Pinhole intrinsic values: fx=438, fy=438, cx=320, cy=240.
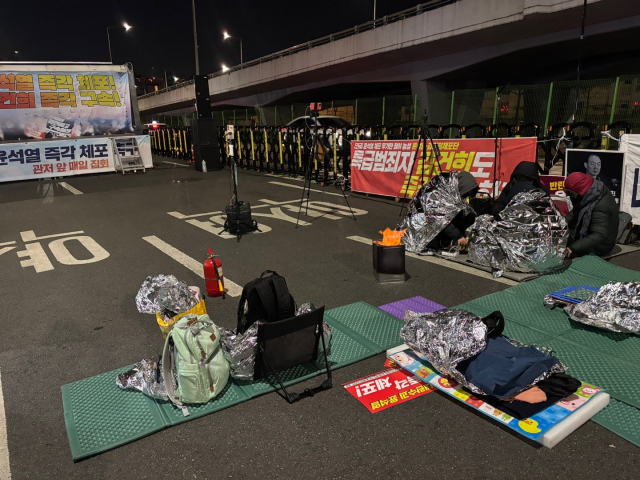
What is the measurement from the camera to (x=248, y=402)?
323 centimetres

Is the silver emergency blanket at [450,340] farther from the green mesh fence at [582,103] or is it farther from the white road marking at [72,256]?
the green mesh fence at [582,103]

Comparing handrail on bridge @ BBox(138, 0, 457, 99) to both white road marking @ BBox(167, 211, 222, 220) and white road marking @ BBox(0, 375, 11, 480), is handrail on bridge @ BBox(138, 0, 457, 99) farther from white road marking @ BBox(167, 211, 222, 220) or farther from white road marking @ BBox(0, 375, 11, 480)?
white road marking @ BBox(0, 375, 11, 480)

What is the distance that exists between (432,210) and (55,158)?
53.0 ft

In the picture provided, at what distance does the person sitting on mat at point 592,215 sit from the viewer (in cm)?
571

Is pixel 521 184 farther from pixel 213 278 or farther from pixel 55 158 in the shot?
pixel 55 158

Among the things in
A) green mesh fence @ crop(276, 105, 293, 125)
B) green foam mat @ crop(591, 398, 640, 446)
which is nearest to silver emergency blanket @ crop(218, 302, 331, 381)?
green foam mat @ crop(591, 398, 640, 446)

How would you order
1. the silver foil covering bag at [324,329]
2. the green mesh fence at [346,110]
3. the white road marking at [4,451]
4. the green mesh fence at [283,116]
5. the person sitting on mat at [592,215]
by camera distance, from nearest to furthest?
the white road marking at [4,451]
the silver foil covering bag at [324,329]
the person sitting on mat at [592,215]
the green mesh fence at [346,110]
the green mesh fence at [283,116]

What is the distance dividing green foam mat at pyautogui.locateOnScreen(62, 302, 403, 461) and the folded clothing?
0.94 meters

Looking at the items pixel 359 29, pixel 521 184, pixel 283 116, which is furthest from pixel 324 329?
pixel 283 116

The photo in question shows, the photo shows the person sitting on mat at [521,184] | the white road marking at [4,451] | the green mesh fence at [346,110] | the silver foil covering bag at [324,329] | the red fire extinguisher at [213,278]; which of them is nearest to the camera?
the white road marking at [4,451]

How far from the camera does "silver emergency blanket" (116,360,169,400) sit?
318cm

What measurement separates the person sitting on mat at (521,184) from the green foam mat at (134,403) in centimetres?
315

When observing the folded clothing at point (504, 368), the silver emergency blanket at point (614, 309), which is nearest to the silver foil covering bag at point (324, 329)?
the folded clothing at point (504, 368)

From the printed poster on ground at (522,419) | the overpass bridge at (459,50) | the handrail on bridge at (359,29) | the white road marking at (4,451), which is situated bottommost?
the white road marking at (4,451)
